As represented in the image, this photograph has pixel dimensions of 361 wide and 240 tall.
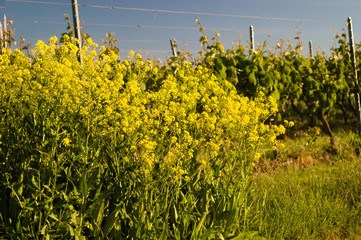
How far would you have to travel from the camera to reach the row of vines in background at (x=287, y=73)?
6148mm

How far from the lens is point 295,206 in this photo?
4.21m

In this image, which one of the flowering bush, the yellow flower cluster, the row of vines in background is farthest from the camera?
the row of vines in background

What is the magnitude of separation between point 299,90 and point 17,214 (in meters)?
6.15

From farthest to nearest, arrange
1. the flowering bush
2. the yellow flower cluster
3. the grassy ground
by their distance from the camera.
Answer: the grassy ground, the yellow flower cluster, the flowering bush

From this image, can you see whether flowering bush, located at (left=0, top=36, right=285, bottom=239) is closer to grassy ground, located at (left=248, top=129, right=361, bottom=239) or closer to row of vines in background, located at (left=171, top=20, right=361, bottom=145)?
grassy ground, located at (left=248, top=129, right=361, bottom=239)

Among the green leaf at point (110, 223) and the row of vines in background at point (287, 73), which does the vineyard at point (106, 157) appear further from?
the row of vines in background at point (287, 73)

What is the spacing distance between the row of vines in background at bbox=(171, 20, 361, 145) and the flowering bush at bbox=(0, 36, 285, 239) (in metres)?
2.45

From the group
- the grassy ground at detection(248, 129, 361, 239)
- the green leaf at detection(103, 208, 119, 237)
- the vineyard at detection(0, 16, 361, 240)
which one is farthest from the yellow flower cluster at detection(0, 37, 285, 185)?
the grassy ground at detection(248, 129, 361, 239)

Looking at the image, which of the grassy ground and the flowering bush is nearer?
the flowering bush

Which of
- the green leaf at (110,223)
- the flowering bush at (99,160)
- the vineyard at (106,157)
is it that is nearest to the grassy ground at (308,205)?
the vineyard at (106,157)

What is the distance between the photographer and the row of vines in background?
20.2 feet

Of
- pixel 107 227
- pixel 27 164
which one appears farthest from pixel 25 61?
pixel 107 227

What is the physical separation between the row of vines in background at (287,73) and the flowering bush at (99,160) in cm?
245

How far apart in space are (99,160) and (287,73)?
206 inches
